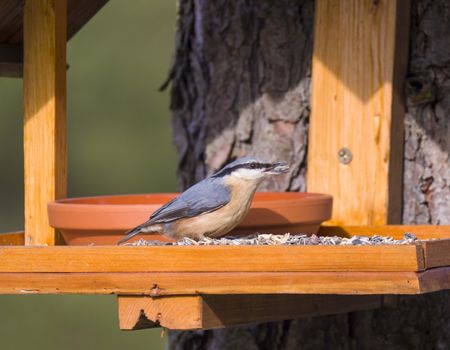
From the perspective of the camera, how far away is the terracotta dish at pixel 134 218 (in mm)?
3977

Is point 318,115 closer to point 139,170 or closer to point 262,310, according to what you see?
point 262,310

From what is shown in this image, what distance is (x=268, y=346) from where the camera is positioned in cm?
477

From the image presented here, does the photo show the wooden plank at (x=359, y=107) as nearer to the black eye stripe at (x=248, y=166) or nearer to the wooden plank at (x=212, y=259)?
the black eye stripe at (x=248, y=166)

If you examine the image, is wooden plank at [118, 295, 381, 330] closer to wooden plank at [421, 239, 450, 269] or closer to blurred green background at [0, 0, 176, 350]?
wooden plank at [421, 239, 450, 269]

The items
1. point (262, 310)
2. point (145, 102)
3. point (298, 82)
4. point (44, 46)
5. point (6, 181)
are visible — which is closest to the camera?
point (262, 310)

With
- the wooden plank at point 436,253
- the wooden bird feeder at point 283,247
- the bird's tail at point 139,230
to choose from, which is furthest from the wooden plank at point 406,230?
the bird's tail at point 139,230

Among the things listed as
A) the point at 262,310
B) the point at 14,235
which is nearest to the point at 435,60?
the point at 262,310

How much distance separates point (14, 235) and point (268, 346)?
3.60ft

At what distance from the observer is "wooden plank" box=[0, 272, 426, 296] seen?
10.8 ft

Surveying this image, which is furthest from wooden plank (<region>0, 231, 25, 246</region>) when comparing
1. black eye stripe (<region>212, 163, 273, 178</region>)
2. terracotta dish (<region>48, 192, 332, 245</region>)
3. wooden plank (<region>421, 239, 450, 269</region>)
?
wooden plank (<region>421, 239, 450, 269</region>)

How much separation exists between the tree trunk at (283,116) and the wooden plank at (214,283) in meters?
1.27

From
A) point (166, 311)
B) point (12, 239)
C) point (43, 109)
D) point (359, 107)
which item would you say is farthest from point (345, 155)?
point (166, 311)

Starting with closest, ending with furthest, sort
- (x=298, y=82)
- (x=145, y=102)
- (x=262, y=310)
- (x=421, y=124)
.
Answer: (x=262, y=310), (x=421, y=124), (x=298, y=82), (x=145, y=102)

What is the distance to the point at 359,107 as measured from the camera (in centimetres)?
453
